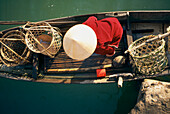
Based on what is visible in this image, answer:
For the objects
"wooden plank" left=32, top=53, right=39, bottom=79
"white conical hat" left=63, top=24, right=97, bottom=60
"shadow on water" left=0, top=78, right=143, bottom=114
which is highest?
"white conical hat" left=63, top=24, right=97, bottom=60

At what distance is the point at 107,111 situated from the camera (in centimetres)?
566

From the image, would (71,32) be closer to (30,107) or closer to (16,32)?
(16,32)

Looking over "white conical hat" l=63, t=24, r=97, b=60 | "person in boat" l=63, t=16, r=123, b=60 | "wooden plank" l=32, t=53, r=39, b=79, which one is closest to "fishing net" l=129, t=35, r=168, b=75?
"person in boat" l=63, t=16, r=123, b=60

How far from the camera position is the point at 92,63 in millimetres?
4395

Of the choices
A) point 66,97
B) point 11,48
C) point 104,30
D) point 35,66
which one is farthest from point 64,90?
point 104,30

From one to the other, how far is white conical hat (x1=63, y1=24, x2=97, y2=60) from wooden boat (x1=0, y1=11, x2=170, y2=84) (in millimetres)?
1681

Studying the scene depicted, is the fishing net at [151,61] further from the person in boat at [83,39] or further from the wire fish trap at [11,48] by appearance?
the wire fish trap at [11,48]

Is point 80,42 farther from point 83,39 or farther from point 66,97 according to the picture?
point 66,97

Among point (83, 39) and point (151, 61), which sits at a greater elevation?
point (83, 39)

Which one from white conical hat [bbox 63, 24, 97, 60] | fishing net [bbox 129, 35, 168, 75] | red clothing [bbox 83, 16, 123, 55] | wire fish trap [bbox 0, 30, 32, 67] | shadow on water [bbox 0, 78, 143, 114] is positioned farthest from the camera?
shadow on water [bbox 0, 78, 143, 114]

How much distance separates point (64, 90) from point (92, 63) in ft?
7.92

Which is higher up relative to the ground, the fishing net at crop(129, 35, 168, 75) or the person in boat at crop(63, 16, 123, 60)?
the person in boat at crop(63, 16, 123, 60)

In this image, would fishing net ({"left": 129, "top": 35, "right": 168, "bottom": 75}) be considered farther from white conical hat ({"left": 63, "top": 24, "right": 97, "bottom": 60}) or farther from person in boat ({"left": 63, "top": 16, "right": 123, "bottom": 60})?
white conical hat ({"left": 63, "top": 24, "right": 97, "bottom": 60})

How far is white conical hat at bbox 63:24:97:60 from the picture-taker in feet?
8.02
